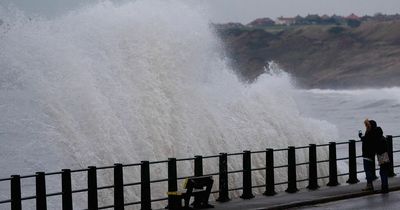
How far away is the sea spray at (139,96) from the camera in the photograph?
24.5 m

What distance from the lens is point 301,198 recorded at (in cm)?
1705

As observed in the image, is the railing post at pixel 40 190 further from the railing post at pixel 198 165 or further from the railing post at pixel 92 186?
the railing post at pixel 198 165

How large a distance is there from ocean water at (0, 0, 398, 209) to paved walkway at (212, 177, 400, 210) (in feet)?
15.3

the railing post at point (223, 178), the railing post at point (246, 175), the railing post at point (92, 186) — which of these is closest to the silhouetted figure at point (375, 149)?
the railing post at point (246, 175)

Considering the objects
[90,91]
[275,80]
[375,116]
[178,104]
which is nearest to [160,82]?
[178,104]

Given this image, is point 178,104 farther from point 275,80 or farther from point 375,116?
point 375,116

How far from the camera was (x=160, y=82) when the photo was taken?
28.0 m

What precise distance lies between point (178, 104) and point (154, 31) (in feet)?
10.9

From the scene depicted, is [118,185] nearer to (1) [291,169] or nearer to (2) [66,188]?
(2) [66,188]

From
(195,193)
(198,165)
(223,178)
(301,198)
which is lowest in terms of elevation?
(301,198)

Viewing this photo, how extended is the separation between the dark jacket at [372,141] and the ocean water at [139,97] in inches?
207

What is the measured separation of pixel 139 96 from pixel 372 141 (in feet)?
34.5

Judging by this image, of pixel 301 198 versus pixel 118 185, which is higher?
pixel 118 185

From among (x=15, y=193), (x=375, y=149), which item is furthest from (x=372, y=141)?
(x=15, y=193)
